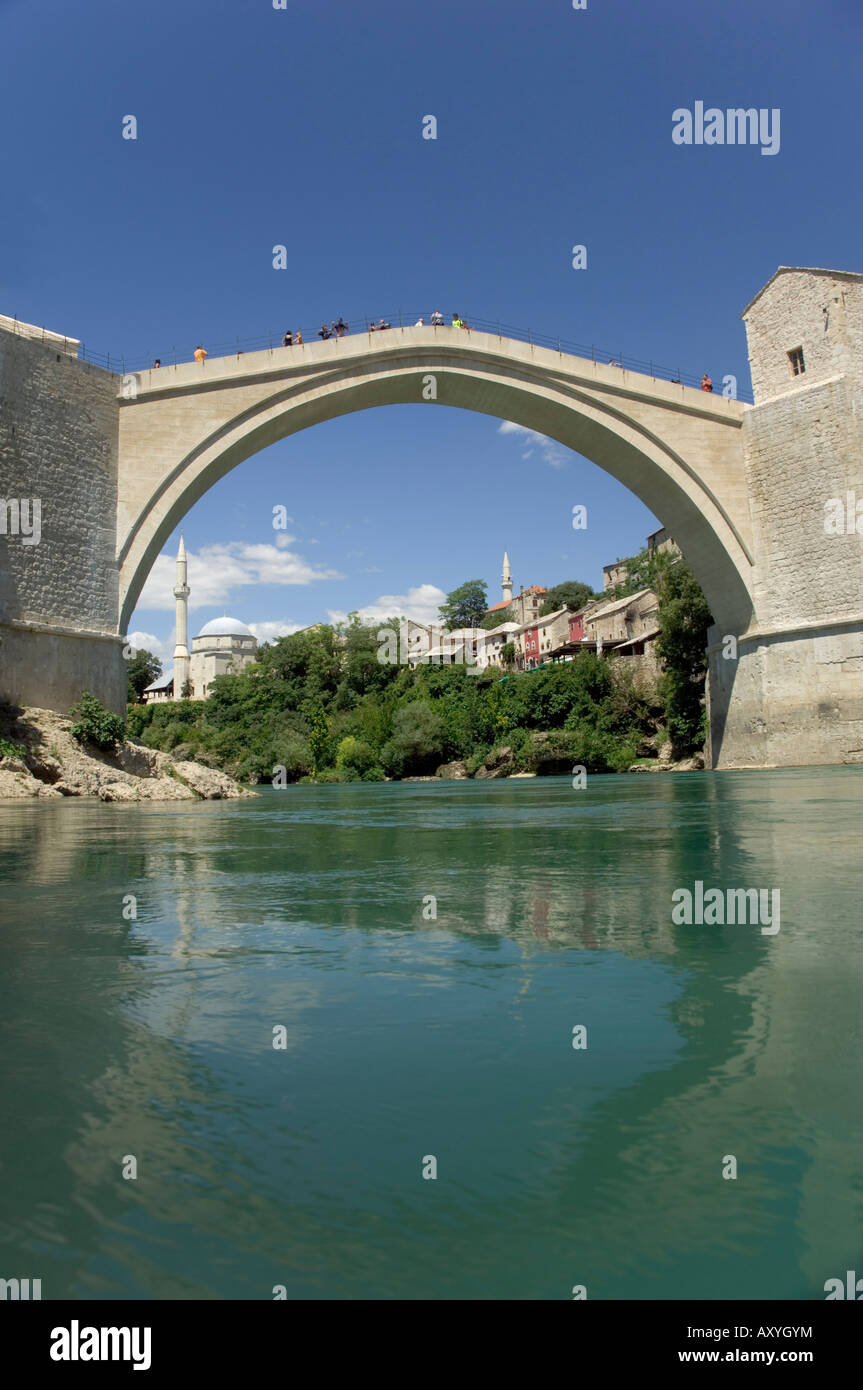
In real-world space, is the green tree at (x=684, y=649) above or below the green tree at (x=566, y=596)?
below

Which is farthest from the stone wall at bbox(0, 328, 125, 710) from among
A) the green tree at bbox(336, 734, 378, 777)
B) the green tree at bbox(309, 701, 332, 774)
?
the green tree at bbox(309, 701, 332, 774)

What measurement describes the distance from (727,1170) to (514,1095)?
0.43 metres

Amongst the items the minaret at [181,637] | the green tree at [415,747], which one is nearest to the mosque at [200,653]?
the minaret at [181,637]

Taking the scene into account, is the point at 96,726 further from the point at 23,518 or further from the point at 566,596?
the point at 566,596

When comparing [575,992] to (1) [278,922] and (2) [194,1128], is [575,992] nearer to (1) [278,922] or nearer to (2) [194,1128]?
(2) [194,1128]

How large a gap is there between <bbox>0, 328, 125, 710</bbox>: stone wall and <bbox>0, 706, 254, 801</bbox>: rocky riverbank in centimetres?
112

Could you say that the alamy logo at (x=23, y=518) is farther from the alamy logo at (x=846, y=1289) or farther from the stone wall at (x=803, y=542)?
the alamy logo at (x=846, y=1289)

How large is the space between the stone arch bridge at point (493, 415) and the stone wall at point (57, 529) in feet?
0.12

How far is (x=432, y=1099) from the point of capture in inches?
68.9

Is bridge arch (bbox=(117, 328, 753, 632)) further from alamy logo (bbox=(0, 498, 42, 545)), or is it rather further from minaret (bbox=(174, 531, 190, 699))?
minaret (bbox=(174, 531, 190, 699))

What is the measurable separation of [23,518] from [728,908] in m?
16.1

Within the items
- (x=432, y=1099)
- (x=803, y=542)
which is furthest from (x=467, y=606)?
(x=432, y=1099)

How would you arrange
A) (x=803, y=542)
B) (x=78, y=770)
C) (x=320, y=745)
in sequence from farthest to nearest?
(x=320, y=745) → (x=803, y=542) → (x=78, y=770)
